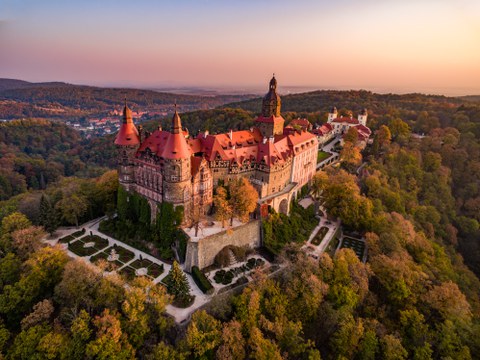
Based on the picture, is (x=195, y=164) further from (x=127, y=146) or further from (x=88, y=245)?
(x=88, y=245)

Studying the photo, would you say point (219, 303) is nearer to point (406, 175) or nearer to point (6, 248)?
point (6, 248)

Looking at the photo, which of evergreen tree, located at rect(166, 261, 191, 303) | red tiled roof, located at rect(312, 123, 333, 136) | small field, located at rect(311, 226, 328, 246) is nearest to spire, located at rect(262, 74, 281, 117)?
small field, located at rect(311, 226, 328, 246)

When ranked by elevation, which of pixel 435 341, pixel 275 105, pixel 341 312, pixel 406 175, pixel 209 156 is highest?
pixel 275 105

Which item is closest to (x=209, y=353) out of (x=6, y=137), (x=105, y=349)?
(x=105, y=349)

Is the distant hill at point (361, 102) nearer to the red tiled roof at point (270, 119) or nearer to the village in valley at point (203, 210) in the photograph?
the red tiled roof at point (270, 119)

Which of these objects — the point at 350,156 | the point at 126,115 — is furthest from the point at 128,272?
the point at 350,156

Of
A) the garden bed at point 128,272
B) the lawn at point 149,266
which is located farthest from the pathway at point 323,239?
the garden bed at point 128,272
